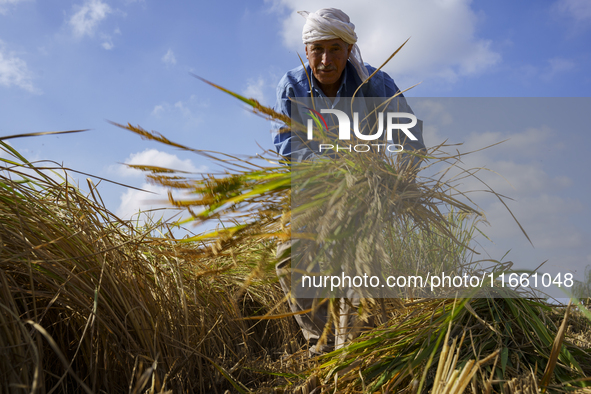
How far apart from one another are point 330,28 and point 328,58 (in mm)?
150

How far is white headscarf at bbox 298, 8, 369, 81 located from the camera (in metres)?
2.07

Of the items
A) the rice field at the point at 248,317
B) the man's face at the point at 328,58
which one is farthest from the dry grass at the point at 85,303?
the man's face at the point at 328,58

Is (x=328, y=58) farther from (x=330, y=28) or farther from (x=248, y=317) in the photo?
(x=248, y=317)

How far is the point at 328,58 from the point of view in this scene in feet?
7.04

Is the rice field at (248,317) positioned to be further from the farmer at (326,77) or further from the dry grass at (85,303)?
the farmer at (326,77)

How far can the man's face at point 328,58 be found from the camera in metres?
2.14

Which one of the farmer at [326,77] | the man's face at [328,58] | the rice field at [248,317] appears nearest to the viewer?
the rice field at [248,317]

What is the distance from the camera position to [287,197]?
118cm

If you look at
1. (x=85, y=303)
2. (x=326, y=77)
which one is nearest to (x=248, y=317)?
(x=85, y=303)

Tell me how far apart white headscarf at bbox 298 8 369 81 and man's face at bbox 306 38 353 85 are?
0.03m

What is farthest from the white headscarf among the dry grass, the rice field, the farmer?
the dry grass

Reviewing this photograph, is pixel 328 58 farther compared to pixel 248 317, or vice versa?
pixel 328 58

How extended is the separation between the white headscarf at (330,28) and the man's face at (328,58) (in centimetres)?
3

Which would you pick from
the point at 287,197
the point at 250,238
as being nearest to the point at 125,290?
the point at 250,238
